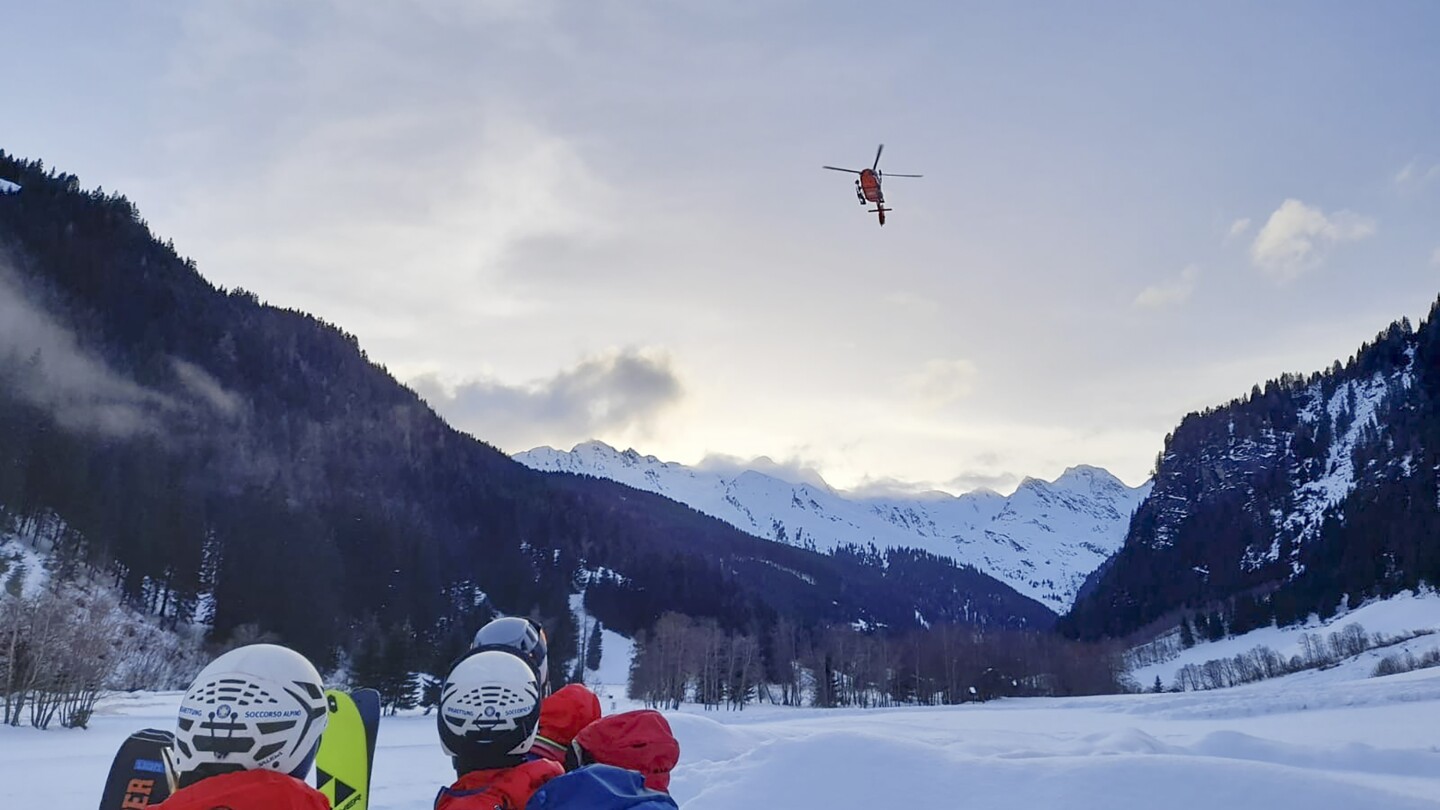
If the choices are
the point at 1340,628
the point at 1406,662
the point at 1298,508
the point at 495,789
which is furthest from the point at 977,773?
the point at 1298,508

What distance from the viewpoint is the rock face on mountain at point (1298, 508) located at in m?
125

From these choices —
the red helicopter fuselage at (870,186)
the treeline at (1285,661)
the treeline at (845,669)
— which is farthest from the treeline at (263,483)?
the treeline at (1285,661)

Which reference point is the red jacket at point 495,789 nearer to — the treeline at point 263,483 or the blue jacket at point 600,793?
the blue jacket at point 600,793

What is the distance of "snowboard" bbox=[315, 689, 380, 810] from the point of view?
530cm

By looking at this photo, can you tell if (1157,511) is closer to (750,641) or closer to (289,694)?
(750,641)

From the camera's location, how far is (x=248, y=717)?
2.94 m

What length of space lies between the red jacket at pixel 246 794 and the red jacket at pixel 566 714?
103 inches

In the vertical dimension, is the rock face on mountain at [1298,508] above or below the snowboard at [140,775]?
above

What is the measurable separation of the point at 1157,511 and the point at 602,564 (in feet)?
427

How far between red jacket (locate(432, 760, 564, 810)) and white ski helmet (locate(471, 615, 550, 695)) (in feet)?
3.49

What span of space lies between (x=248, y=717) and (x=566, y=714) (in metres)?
2.74

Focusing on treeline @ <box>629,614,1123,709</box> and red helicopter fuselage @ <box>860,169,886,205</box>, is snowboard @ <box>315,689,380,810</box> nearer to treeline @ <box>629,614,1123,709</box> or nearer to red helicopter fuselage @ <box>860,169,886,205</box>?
red helicopter fuselage @ <box>860,169,886,205</box>

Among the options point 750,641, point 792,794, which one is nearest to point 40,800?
point 792,794

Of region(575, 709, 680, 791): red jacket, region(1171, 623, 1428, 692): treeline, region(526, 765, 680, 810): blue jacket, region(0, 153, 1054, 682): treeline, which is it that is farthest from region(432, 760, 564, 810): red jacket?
region(1171, 623, 1428, 692): treeline
